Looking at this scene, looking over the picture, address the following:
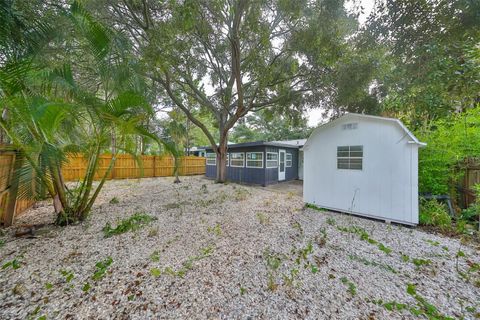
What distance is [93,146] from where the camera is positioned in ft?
11.8

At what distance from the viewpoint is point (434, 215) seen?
4020 mm

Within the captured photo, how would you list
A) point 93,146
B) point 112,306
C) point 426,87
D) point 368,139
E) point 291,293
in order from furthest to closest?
point 368,139 → point 426,87 → point 93,146 → point 291,293 → point 112,306

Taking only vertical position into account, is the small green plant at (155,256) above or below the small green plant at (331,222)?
above

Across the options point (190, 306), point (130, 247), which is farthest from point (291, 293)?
point (130, 247)

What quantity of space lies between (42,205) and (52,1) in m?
4.74

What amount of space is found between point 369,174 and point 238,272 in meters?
3.80

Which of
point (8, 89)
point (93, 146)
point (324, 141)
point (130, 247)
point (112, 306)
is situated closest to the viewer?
point (112, 306)

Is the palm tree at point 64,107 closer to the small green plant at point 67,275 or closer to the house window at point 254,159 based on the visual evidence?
the small green plant at point 67,275

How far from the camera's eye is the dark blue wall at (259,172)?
30.2 ft

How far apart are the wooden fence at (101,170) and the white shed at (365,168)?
3.70 m

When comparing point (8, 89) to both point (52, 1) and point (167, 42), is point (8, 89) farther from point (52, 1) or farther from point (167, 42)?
point (167, 42)

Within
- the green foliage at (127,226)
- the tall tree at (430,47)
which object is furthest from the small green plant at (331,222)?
the green foliage at (127,226)

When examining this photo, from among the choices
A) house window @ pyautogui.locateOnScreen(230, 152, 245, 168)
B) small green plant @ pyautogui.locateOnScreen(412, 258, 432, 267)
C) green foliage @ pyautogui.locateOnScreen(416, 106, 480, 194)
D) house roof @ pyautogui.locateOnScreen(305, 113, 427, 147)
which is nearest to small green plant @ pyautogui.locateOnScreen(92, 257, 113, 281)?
small green plant @ pyautogui.locateOnScreen(412, 258, 432, 267)

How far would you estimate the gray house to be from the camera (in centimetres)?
920
